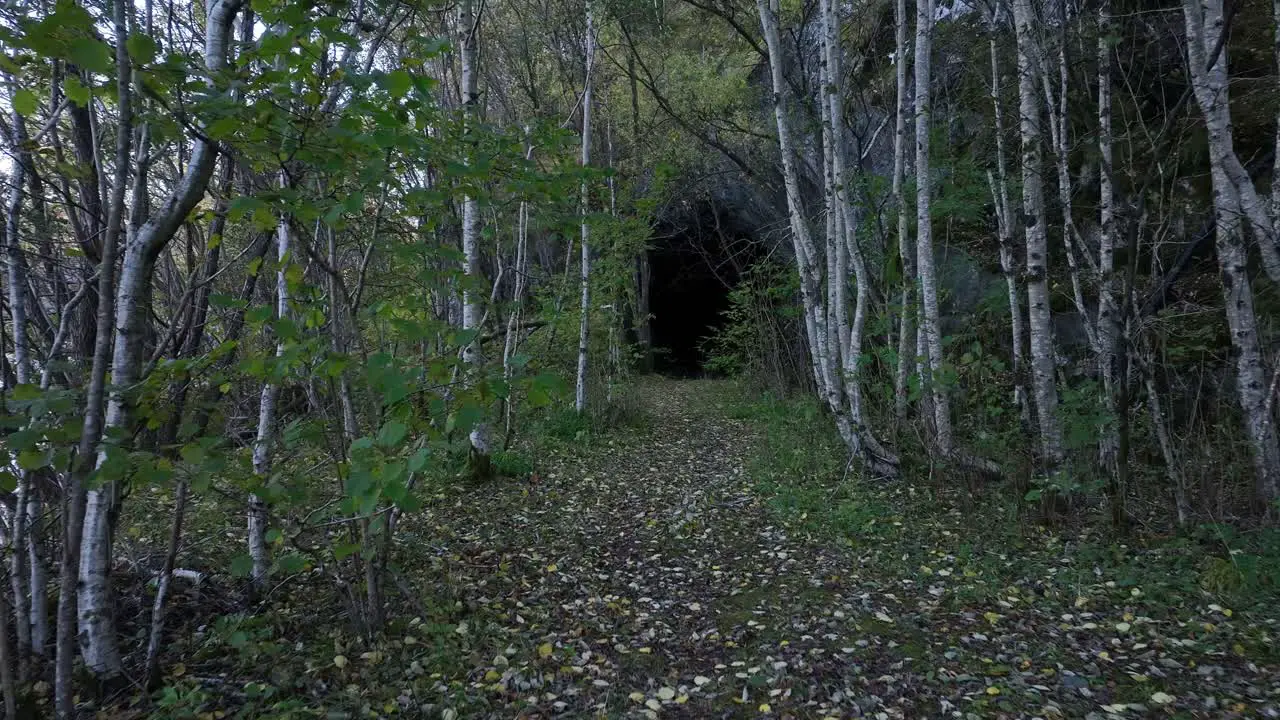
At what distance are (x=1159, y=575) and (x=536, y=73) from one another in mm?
12325

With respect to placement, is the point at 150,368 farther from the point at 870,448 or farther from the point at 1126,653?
the point at 870,448

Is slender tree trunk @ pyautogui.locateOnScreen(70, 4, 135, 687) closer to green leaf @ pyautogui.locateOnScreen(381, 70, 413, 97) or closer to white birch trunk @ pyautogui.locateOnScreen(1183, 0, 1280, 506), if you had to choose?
green leaf @ pyautogui.locateOnScreen(381, 70, 413, 97)

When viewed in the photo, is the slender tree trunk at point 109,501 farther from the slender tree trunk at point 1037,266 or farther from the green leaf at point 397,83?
the slender tree trunk at point 1037,266

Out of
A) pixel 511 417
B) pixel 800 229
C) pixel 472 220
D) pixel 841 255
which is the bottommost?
pixel 511 417

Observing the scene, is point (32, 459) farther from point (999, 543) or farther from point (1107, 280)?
point (1107, 280)

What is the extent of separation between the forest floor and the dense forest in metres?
0.03

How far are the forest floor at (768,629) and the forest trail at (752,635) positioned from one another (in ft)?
0.04

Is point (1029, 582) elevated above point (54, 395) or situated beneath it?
situated beneath

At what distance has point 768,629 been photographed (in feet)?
12.3

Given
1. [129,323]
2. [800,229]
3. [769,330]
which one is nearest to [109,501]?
[129,323]

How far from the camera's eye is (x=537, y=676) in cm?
325

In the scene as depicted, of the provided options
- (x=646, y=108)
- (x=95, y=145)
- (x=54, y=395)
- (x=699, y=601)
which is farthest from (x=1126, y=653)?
(x=646, y=108)

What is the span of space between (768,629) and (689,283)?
18564 mm

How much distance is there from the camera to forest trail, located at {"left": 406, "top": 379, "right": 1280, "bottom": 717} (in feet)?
9.86
